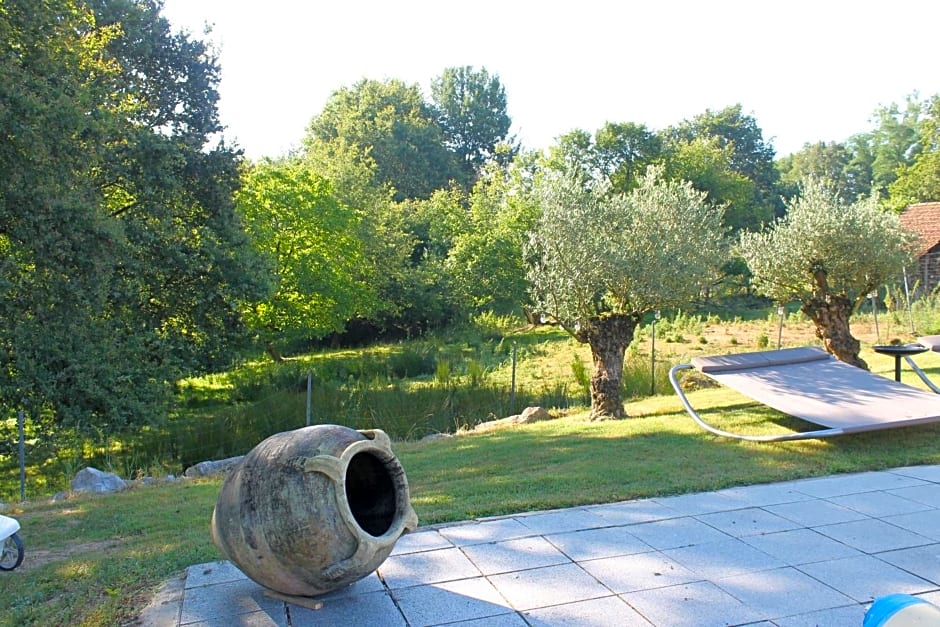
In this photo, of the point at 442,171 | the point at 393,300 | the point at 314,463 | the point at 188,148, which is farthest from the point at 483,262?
the point at 442,171

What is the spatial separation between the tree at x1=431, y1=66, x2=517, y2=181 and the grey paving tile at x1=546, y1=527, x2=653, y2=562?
51732 millimetres

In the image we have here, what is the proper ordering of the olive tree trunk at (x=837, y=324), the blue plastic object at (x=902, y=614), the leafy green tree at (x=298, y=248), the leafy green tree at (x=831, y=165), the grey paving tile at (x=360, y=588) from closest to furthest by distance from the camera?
the blue plastic object at (x=902, y=614), the grey paving tile at (x=360, y=588), the olive tree trunk at (x=837, y=324), the leafy green tree at (x=298, y=248), the leafy green tree at (x=831, y=165)

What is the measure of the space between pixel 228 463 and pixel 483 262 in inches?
612

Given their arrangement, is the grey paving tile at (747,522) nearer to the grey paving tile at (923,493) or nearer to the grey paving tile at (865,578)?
the grey paving tile at (865,578)

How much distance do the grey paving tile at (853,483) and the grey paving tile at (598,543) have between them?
1.81m

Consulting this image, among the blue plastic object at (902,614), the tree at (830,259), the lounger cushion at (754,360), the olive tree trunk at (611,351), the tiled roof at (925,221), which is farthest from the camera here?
the tiled roof at (925,221)

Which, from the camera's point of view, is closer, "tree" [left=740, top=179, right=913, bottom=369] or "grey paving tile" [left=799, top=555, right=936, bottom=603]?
"grey paving tile" [left=799, top=555, right=936, bottom=603]

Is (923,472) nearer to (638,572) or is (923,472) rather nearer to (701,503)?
(701,503)

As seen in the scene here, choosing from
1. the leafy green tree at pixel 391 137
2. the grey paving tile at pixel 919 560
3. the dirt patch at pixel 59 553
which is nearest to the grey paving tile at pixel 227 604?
the dirt patch at pixel 59 553

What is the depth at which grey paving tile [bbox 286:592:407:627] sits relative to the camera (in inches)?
134

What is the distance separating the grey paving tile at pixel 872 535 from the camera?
4.23 m

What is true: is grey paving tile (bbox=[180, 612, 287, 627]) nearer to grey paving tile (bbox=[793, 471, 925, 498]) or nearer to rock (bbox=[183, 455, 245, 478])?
grey paving tile (bbox=[793, 471, 925, 498])

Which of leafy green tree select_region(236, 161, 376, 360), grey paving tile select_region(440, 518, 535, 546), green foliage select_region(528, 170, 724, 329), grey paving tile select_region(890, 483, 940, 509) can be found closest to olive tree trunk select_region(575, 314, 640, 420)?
green foliage select_region(528, 170, 724, 329)

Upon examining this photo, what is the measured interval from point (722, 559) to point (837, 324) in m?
8.03
